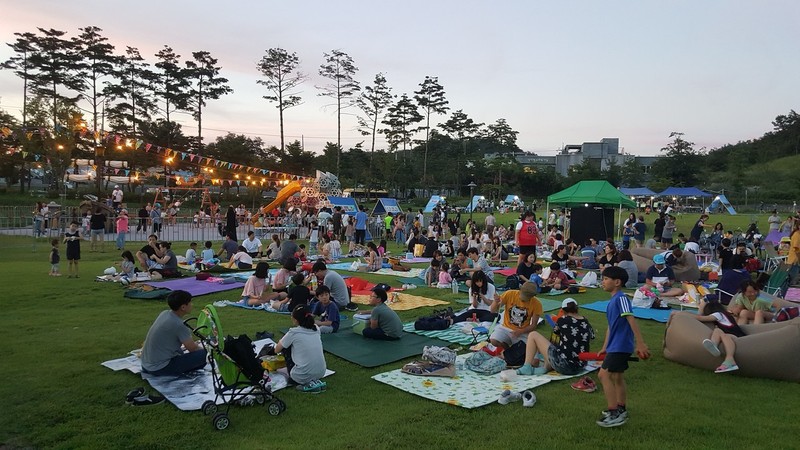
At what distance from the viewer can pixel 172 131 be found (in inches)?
1590

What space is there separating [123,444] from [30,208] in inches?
1202

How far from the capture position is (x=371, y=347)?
24.9ft

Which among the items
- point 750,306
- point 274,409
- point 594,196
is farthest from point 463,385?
point 594,196

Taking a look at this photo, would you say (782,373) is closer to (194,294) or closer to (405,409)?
(405,409)

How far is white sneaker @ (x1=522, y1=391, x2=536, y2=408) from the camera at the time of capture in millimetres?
5398

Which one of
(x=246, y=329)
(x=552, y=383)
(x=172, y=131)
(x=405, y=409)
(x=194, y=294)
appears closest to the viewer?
(x=405, y=409)

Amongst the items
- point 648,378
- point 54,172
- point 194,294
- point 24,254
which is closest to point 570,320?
point 648,378

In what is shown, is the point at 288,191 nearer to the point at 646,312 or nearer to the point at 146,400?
the point at 646,312

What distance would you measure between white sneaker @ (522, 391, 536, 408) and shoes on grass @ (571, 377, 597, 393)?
725 millimetres

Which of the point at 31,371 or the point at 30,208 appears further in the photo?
the point at 30,208

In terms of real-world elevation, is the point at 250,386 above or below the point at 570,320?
below

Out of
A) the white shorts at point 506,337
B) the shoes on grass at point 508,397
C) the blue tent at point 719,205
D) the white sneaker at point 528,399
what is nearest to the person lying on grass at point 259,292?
the white shorts at point 506,337

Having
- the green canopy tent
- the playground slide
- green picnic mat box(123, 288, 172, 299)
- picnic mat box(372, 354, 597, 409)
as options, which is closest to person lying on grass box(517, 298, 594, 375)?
picnic mat box(372, 354, 597, 409)

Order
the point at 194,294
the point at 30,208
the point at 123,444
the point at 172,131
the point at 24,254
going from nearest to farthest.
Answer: the point at 123,444
the point at 194,294
the point at 24,254
the point at 30,208
the point at 172,131
